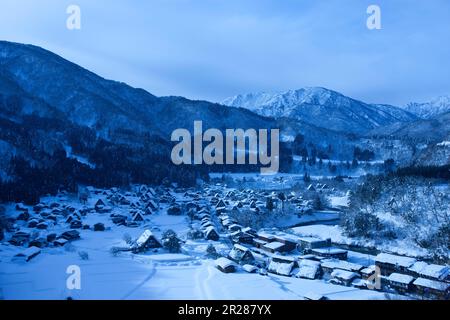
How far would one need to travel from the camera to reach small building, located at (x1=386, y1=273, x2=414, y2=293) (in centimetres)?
2622

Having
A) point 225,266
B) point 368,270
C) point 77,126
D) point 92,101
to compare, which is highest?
point 92,101

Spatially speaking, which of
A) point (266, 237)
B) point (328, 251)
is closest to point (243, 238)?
point (266, 237)

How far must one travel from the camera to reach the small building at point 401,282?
2622 centimetres

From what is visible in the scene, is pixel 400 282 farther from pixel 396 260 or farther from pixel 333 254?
pixel 333 254

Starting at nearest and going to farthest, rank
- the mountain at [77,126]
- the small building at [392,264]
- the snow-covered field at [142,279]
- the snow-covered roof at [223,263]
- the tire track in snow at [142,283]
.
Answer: the tire track in snow at [142,283] < the snow-covered field at [142,279] < the snow-covered roof at [223,263] < the small building at [392,264] < the mountain at [77,126]

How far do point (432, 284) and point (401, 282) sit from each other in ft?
6.13

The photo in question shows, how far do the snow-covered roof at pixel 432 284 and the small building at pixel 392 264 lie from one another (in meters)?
3.68

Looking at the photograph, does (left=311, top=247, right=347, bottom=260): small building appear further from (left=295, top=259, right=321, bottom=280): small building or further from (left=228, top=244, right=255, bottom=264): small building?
(left=228, top=244, right=255, bottom=264): small building

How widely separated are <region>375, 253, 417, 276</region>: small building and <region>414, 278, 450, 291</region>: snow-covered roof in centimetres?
368

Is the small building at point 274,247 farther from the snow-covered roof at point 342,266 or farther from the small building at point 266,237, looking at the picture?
the snow-covered roof at point 342,266

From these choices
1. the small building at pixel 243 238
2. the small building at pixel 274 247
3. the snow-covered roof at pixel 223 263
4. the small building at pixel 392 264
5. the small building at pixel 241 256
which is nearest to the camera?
the snow-covered roof at pixel 223 263

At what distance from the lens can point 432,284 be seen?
25.8 meters

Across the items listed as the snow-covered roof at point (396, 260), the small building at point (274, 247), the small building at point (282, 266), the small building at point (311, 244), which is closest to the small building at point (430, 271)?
the snow-covered roof at point (396, 260)
